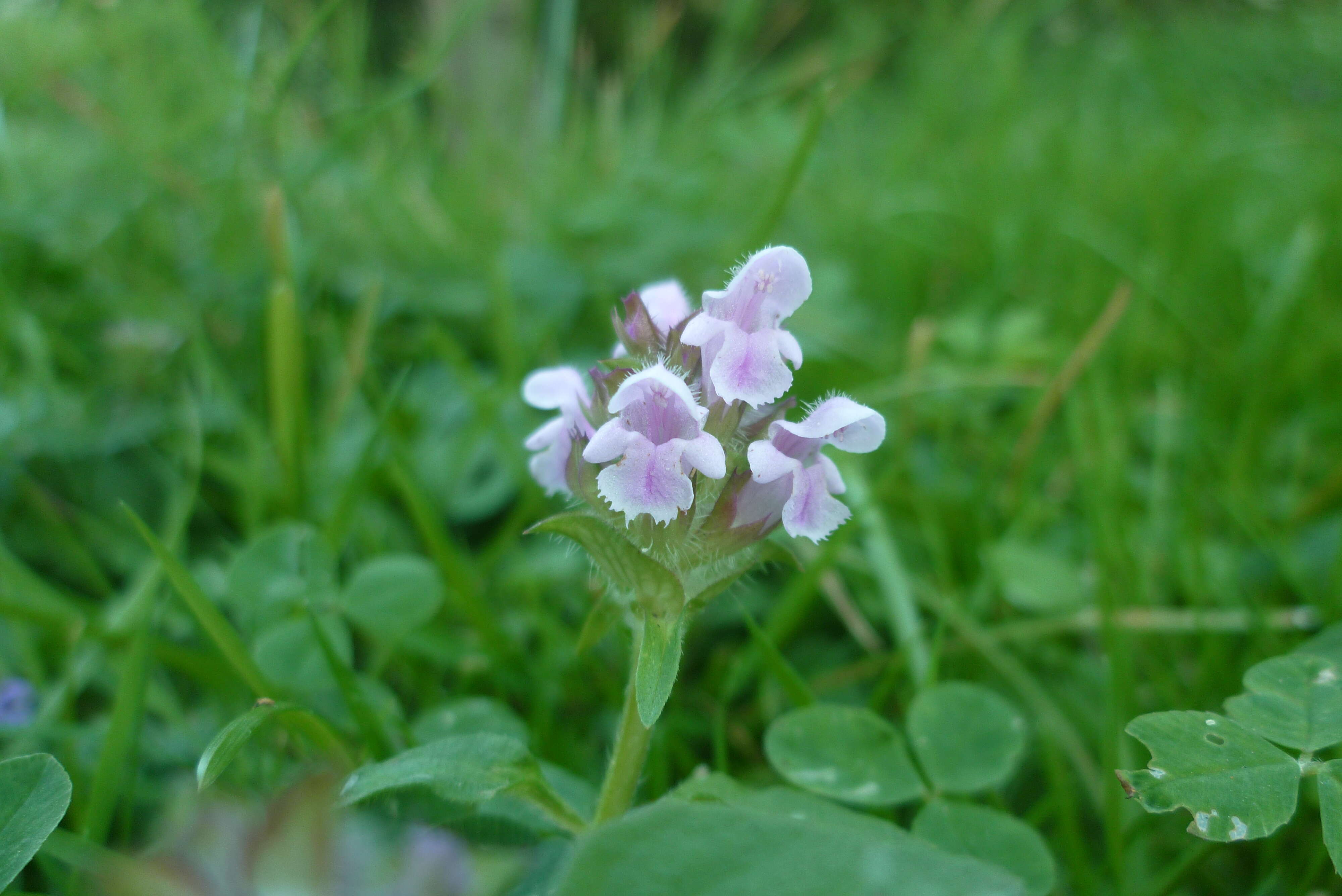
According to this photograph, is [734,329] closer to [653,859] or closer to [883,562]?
[653,859]

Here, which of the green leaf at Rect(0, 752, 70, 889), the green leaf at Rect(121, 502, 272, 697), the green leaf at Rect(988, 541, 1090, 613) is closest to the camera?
the green leaf at Rect(0, 752, 70, 889)

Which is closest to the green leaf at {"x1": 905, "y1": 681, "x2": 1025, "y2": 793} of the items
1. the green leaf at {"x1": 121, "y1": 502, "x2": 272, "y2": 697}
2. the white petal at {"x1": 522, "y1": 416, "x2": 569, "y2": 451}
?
the white petal at {"x1": 522, "y1": 416, "x2": 569, "y2": 451}

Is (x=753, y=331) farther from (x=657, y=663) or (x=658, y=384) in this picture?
(x=657, y=663)

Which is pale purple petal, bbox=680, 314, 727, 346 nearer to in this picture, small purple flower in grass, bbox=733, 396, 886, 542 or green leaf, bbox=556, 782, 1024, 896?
small purple flower in grass, bbox=733, 396, 886, 542

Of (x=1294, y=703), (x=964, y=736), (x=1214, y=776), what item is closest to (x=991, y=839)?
(x=964, y=736)

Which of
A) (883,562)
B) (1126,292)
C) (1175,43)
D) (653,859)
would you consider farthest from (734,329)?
(1175,43)

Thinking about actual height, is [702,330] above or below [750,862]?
above
